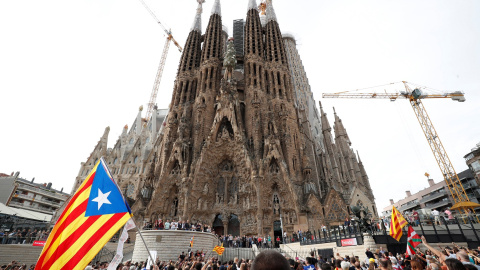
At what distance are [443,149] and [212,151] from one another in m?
41.4

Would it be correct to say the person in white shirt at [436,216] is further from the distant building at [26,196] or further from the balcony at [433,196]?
the distant building at [26,196]

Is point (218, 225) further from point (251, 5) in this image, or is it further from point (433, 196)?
point (433, 196)

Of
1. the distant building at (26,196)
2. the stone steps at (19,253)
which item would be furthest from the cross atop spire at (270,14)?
the distant building at (26,196)

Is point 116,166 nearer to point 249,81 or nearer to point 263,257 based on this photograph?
point 249,81

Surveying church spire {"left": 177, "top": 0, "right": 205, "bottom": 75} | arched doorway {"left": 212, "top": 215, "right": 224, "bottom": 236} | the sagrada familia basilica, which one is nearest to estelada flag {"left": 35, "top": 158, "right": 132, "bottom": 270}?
the sagrada familia basilica

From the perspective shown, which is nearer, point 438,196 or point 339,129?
point 339,129

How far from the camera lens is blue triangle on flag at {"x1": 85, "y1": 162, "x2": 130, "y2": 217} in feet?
15.0

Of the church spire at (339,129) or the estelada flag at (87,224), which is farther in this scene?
the church spire at (339,129)

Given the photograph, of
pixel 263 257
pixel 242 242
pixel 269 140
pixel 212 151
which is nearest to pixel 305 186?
Answer: pixel 269 140

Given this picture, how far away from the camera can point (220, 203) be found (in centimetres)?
2806

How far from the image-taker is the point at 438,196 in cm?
5238

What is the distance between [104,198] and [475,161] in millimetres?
56967

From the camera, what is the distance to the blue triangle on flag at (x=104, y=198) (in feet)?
15.0

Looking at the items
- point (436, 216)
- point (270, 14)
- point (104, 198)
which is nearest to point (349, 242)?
point (436, 216)
